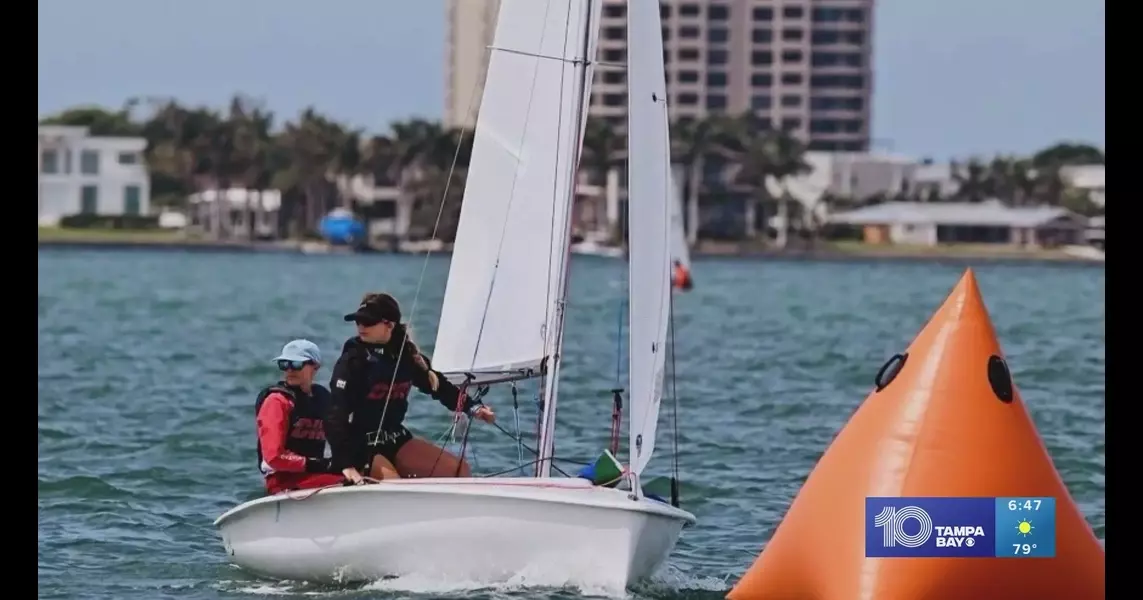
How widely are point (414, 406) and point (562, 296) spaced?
14038 mm

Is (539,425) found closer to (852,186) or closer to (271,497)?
(271,497)

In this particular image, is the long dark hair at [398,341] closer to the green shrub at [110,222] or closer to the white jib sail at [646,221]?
the white jib sail at [646,221]

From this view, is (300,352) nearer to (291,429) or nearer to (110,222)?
(291,429)

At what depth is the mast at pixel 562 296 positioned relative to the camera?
15.4 meters

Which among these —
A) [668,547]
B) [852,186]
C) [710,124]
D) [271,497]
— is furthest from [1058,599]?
[852,186]

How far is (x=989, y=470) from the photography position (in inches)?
551

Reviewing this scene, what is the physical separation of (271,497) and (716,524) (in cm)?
527

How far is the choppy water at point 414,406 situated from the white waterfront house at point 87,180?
258 feet

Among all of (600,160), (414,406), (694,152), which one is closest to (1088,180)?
(694,152)

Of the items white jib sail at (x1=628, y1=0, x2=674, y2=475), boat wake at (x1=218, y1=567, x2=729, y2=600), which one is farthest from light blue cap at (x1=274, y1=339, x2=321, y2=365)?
white jib sail at (x1=628, y1=0, x2=674, y2=475)

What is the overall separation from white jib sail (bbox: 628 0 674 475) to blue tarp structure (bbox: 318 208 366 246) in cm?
12809

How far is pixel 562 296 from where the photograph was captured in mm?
15586
